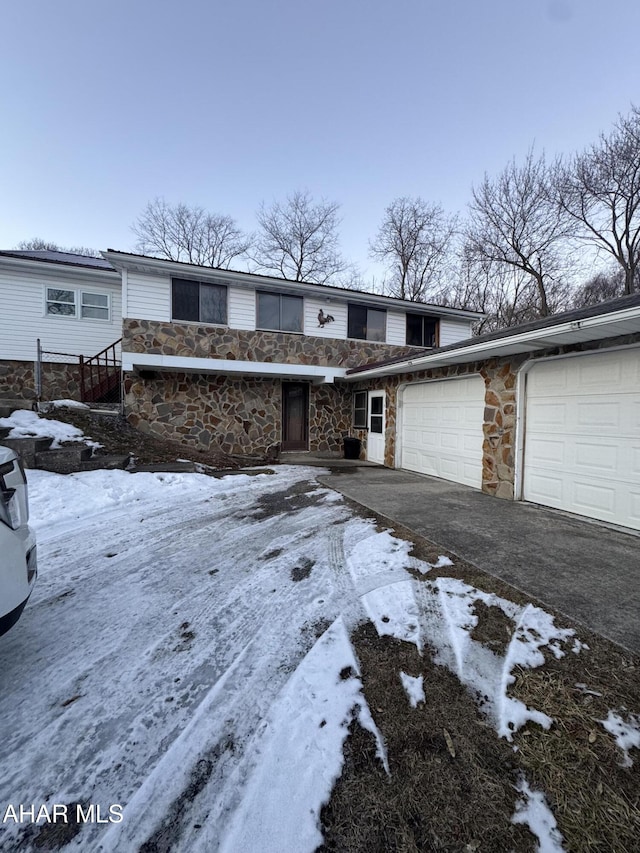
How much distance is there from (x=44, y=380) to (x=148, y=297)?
4405 mm

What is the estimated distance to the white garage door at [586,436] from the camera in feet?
15.0

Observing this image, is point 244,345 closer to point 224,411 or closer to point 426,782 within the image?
point 224,411

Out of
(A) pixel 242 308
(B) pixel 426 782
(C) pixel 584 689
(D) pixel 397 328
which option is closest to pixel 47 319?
(A) pixel 242 308

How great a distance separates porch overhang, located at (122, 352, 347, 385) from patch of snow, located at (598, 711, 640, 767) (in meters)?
9.25

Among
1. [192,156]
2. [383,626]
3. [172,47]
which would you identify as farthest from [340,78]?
[383,626]

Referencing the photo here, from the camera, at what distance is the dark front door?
11219mm

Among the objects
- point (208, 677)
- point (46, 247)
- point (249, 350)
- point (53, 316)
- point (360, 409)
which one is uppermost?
point (46, 247)

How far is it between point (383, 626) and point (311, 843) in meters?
1.32

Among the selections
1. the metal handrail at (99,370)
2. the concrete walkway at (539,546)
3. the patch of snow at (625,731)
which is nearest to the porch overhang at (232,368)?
the metal handrail at (99,370)

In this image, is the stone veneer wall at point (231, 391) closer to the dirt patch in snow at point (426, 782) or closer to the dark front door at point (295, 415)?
the dark front door at point (295, 415)

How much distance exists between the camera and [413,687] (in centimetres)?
191

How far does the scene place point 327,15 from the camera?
875 cm

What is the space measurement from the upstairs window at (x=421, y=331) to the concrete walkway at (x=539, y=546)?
669 cm

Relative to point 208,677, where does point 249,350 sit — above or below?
above
